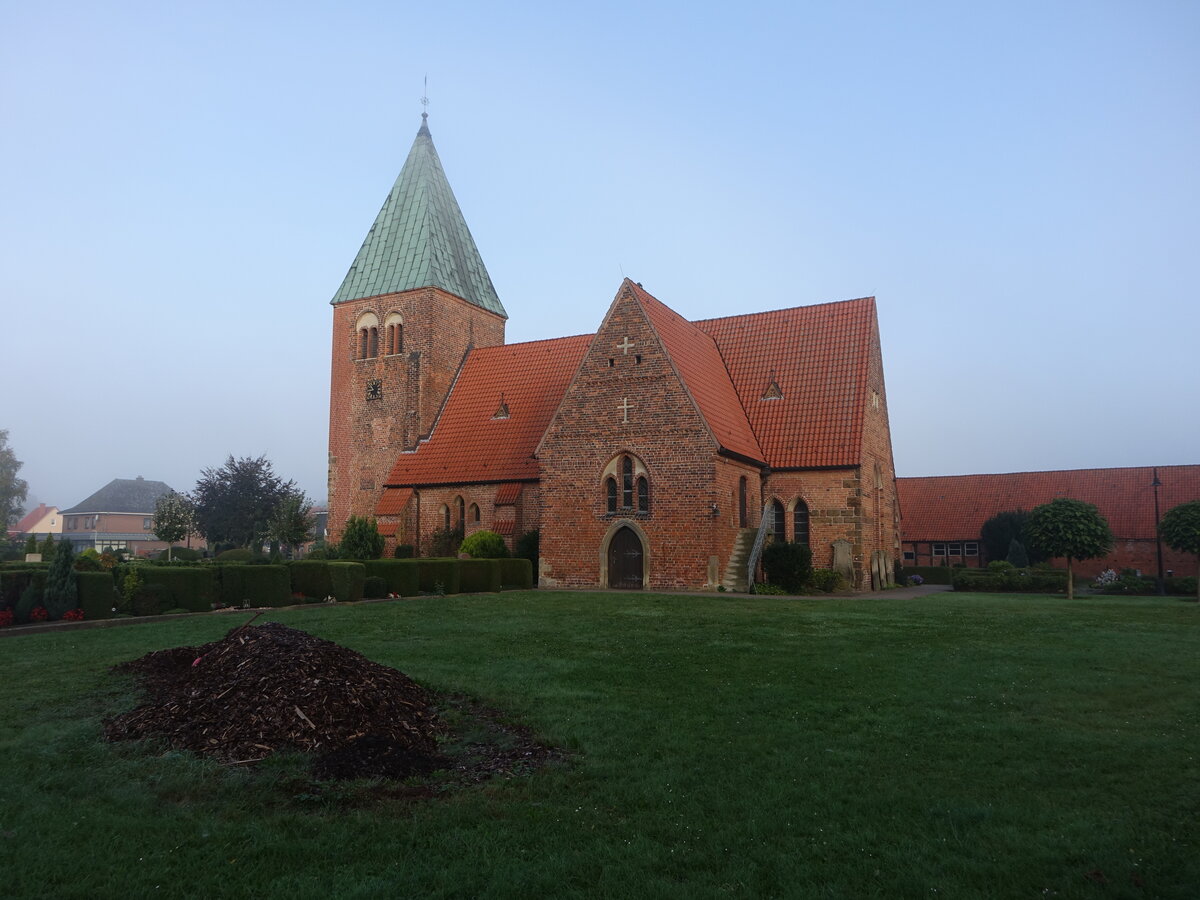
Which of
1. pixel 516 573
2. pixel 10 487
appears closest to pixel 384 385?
pixel 516 573

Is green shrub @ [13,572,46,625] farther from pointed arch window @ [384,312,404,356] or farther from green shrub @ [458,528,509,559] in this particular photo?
pointed arch window @ [384,312,404,356]

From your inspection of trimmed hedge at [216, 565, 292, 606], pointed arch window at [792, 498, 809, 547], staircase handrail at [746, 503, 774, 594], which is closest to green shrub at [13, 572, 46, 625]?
trimmed hedge at [216, 565, 292, 606]

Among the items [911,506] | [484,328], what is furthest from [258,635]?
[911,506]

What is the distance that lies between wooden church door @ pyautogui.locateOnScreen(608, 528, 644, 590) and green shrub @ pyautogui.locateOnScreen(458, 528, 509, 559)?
413 cm

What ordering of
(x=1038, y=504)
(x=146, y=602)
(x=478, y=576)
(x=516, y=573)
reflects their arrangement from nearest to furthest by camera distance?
(x=146, y=602)
(x=478, y=576)
(x=516, y=573)
(x=1038, y=504)

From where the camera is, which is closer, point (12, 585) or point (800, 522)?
point (12, 585)

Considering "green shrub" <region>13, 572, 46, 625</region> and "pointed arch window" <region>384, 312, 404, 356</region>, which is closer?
"green shrub" <region>13, 572, 46, 625</region>

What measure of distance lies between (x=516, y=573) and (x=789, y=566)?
28.3 ft

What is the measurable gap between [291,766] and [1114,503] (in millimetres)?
48936

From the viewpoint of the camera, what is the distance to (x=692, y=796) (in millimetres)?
5785

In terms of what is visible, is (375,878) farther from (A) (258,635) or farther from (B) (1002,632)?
(B) (1002,632)

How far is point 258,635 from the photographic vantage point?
30.0 feet

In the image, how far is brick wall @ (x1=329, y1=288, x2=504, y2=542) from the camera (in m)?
37.0

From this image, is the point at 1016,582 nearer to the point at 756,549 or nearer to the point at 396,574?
the point at 756,549
